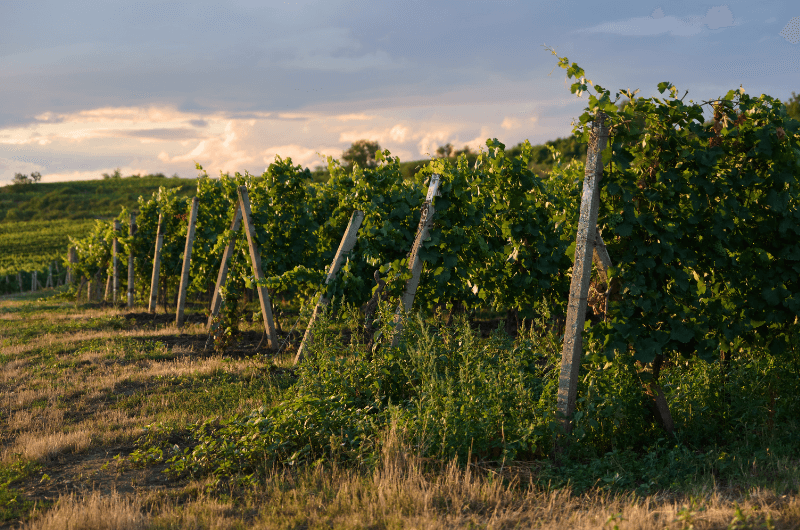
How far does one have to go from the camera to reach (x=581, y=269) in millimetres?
4594

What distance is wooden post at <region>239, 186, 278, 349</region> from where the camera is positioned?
30.4 feet

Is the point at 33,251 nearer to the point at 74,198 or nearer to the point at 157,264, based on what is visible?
the point at 74,198

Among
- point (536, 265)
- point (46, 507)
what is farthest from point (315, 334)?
point (536, 265)

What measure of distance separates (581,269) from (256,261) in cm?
610

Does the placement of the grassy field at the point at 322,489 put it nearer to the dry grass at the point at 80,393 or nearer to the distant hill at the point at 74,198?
the dry grass at the point at 80,393

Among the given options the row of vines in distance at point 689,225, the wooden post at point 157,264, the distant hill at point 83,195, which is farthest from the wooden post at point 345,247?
the distant hill at point 83,195

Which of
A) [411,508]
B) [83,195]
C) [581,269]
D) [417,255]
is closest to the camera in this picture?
[411,508]

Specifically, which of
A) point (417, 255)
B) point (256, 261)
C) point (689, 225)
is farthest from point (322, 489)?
point (256, 261)

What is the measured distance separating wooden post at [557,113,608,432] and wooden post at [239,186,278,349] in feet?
18.6

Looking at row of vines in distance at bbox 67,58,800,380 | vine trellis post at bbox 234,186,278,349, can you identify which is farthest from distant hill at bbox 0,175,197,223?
row of vines in distance at bbox 67,58,800,380

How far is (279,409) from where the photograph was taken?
16.6ft

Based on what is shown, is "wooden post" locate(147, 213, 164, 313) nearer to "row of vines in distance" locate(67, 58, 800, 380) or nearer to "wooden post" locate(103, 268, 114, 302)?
"wooden post" locate(103, 268, 114, 302)

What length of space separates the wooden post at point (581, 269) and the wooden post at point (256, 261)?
224 inches

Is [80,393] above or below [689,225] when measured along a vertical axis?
below
